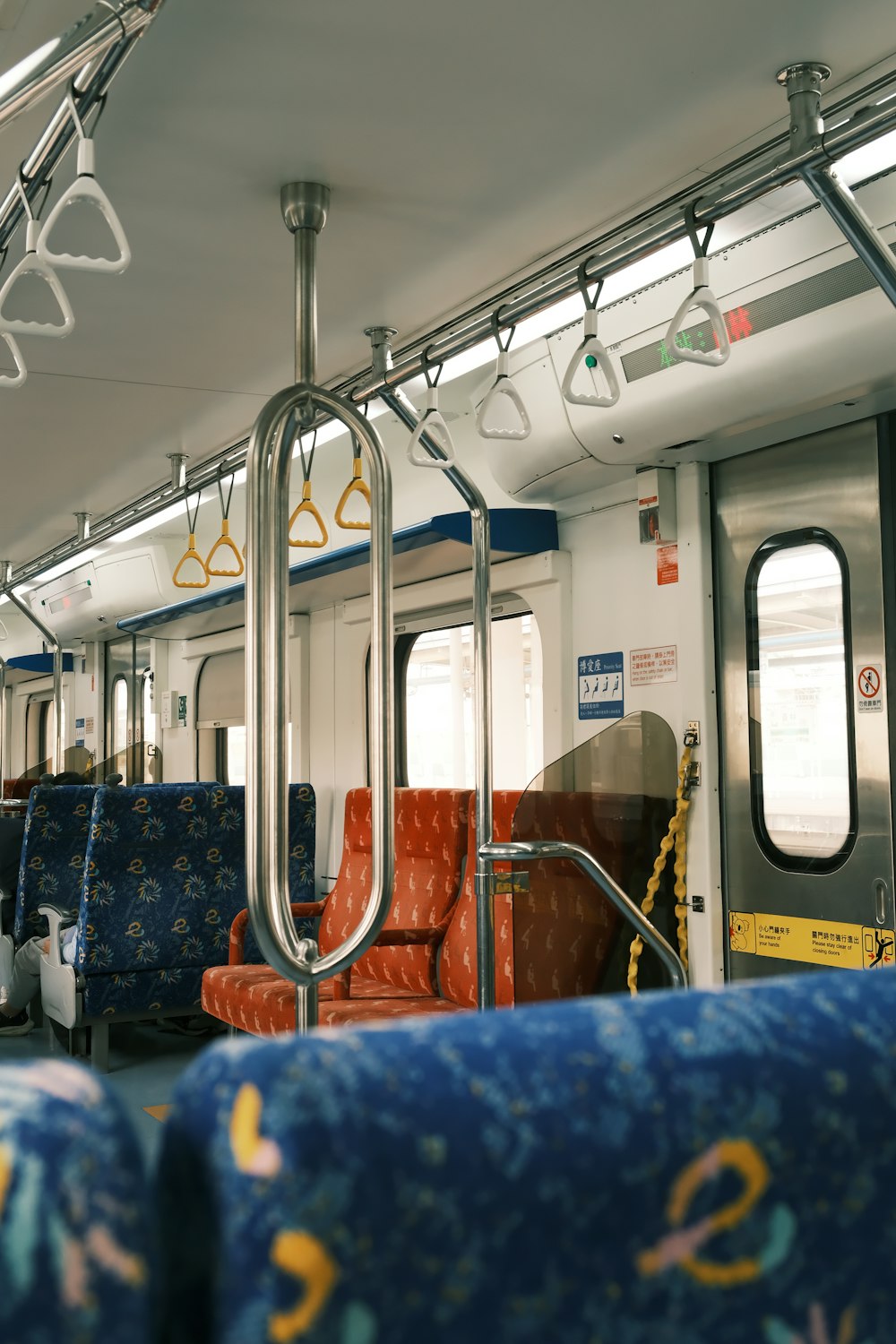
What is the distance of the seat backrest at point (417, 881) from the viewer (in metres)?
4.59

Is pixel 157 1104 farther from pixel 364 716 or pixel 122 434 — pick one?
pixel 122 434

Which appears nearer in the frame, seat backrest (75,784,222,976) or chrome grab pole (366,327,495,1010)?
chrome grab pole (366,327,495,1010)

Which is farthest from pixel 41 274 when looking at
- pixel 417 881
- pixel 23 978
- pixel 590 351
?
pixel 23 978

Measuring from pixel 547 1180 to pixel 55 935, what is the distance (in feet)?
17.1

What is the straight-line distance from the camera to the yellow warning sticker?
327 centimetres

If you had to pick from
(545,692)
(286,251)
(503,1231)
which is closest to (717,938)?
(545,692)

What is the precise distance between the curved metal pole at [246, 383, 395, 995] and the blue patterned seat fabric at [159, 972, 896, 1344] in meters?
1.32

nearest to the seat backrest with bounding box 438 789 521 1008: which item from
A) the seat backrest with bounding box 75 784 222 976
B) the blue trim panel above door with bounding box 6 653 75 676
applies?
the seat backrest with bounding box 75 784 222 976

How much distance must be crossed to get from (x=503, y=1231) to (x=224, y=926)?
16.6ft

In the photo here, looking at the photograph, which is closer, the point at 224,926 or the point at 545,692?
the point at 545,692

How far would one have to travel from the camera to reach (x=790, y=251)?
2.99m

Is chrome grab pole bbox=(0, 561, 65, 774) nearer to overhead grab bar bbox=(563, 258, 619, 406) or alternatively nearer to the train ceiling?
the train ceiling

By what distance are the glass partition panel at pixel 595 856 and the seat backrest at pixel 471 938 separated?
16.5 inches

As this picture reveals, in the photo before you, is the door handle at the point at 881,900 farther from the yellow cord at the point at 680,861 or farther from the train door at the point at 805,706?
the yellow cord at the point at 680,861
